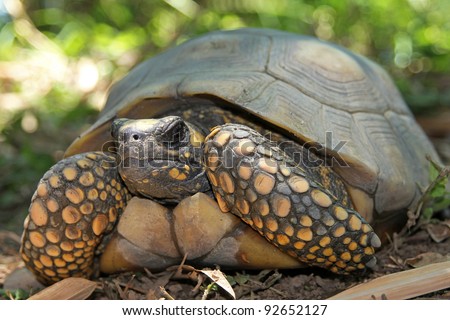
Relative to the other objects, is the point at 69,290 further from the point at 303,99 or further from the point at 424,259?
the point at 424,259

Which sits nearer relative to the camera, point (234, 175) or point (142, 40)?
point (234, 175)

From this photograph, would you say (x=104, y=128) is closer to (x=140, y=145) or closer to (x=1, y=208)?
(x=140, y=145)

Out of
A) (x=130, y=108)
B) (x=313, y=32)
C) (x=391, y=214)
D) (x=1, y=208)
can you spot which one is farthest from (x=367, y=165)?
(x=313, y=32)

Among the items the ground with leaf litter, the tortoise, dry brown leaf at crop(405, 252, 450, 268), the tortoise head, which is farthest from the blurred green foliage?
dry brown leaf at crop(405, 252, 450, 268)

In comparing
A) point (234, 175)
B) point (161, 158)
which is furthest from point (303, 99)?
point (161, 158)

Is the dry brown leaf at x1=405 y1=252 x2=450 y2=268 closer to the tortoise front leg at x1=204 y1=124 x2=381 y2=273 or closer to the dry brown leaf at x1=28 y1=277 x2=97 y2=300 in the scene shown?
the tortoise front leg at x1=204 y1=124 x2=381 y2=273
